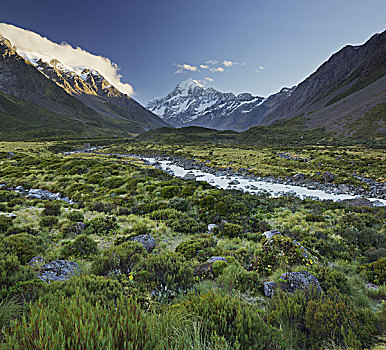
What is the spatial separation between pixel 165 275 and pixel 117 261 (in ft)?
5.75

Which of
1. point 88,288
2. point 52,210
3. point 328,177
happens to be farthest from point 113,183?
point 328,177

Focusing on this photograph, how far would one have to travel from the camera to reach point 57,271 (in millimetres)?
4969

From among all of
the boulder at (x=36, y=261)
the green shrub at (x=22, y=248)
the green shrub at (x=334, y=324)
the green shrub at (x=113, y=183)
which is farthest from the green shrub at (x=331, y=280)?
the green shrub at (x=113, y=183)

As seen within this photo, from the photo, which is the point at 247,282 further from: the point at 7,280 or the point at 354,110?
the point at 354,110

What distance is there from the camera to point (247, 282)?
515cm

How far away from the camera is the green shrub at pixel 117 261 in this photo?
537cm

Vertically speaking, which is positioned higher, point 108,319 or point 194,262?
point 108,319

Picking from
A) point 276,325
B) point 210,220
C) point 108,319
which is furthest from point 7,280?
point 210,220

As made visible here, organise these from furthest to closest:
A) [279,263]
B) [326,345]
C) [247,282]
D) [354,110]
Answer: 1. [354,110]
2. [279,263]
3. [247,282]
4. [326,345]

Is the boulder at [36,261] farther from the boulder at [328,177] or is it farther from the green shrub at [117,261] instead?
the boulder at [328,177]

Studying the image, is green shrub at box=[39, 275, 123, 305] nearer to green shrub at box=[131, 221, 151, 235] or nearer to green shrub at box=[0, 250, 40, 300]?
green shrub at box=[0, 250, 40, 300]

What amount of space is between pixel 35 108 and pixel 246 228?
242 metres

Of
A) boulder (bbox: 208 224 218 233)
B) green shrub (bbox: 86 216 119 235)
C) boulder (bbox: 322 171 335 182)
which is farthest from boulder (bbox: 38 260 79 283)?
boulder (bbox: 322 171 335 182)

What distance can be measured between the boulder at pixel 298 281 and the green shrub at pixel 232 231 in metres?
3.88
